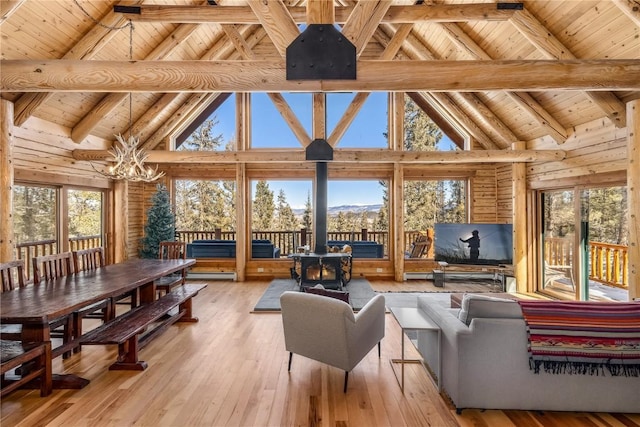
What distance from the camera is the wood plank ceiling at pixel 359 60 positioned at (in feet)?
10.2

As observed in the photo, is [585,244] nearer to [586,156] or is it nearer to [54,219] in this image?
[586,156]

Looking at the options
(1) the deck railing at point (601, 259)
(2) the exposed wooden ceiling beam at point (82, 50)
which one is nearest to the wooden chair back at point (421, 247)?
(1) the deck railing at point (601, 259)

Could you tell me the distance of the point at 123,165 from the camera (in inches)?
175

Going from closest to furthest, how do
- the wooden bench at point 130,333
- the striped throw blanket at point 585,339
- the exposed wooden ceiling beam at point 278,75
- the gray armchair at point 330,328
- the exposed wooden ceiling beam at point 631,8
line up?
the striped throw blanket at point 585,339 → the gray armchair at point 330,328 → the wooden bench at point 130,333 → the exposed wooden ceiling beam at point 278,75 → the exposed wooden ceiling beam at point 631,8

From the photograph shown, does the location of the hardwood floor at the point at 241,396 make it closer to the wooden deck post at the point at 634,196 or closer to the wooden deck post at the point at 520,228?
the wooden deck post at the point at 634,196

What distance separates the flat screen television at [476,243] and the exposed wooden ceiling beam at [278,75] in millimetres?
3755

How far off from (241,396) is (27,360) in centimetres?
165

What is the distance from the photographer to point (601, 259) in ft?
18.6

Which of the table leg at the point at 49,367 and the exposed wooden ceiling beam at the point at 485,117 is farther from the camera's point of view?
the exposed wooden ceiling beam at the point at 485,117

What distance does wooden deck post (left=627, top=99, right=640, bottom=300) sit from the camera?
12.2 feet

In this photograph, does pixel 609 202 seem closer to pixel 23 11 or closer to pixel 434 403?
pixel 434 403

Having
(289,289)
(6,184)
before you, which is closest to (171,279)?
(289,289)

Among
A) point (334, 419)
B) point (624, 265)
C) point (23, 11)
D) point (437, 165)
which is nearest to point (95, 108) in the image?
point (23, 11)

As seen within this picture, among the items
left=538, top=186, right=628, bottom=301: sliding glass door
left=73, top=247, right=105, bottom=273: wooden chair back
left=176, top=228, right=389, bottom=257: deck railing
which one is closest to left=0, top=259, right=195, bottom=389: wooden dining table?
left=73, top=247, right=105, bottom=273: wooden chair back
